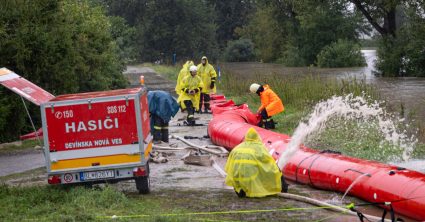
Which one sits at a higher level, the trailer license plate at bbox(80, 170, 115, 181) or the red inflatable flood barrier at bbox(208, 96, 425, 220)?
the trailer license plate at bbox(80, 170, 115, 181)

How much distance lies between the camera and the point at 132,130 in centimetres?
1069

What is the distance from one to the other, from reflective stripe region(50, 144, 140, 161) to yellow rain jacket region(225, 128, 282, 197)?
1.52 m

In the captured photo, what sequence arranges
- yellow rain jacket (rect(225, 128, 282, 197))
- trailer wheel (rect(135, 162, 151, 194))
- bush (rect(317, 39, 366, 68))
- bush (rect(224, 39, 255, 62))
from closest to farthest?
1. yellow rain jacket (rect(225, 128, 282, 197))
2. trailer wheel (rect(135, 162, 151, 194))
3. bush (rect(317, 39, 366, 68))
4. bush (rect(224, 39, 255, 62))

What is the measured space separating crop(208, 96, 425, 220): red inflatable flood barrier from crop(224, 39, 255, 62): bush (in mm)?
65317

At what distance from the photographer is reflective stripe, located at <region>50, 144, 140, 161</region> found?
10.6 m

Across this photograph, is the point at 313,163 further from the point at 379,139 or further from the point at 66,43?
the point at 66,43

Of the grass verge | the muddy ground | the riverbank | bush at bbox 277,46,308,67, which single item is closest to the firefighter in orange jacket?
the riverbank

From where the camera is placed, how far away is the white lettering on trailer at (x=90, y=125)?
34.9ft

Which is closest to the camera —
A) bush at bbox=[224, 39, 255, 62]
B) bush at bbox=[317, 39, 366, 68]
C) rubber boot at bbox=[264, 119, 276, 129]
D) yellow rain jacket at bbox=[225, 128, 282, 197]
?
yellow rain jacket at bbox=[225, 128, 282, 197]

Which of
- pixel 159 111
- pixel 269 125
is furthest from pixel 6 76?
pixel 269 125

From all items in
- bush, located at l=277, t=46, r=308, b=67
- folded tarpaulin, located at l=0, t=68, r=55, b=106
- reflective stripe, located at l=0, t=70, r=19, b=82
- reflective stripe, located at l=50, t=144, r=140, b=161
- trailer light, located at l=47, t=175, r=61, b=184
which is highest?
reflective stripe, located at l=0, t=70, r=19, b=82

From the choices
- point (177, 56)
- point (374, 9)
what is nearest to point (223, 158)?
point (374, 9)

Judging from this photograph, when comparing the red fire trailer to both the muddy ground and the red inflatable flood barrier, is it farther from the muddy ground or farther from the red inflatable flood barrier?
the red inflatable flood barrier

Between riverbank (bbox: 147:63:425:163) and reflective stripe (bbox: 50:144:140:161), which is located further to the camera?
riverbank (bbox: 147:63:425:163)
